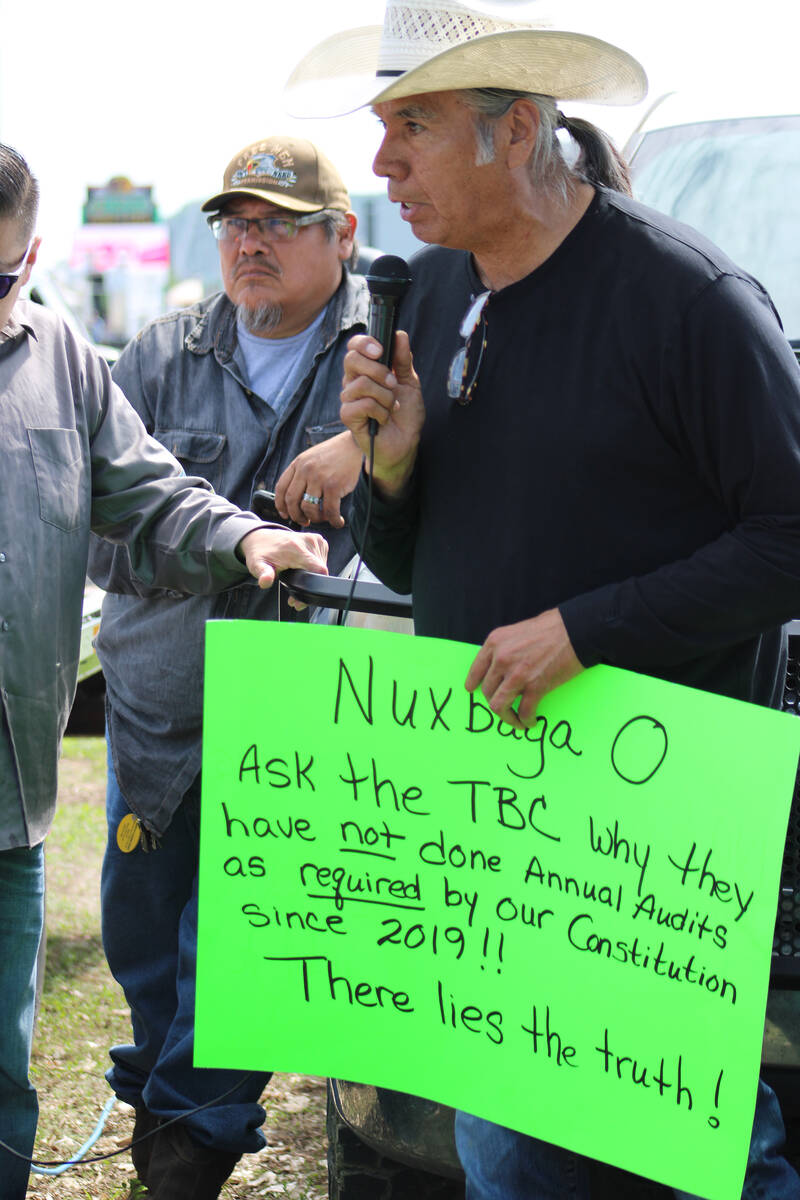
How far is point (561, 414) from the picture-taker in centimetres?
195

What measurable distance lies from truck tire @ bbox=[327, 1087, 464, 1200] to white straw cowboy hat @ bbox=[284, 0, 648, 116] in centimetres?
179

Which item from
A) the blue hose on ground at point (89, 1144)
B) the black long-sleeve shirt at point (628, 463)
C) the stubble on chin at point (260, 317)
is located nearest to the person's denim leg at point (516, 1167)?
the black long-sleeve shirt at point (628, 463)

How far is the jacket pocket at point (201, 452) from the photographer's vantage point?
321cm

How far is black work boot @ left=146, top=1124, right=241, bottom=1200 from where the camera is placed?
2938mm

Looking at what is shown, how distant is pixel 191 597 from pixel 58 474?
2.33 feet

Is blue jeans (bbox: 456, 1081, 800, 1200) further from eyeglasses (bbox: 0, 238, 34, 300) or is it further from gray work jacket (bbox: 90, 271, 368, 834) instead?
eyeglasses (bbox: 0, 238, 34, 300)

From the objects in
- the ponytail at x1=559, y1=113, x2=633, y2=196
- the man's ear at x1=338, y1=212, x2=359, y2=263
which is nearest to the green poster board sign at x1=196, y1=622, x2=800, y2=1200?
the ponytail at x1=559, y1=113, x2=633, y2=196

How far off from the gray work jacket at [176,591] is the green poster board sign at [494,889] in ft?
3.32

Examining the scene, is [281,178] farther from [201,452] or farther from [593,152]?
[593,152]

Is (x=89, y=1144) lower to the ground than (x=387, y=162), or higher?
lower

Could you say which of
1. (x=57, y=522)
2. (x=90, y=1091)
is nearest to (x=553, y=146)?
(x=57, y=522)

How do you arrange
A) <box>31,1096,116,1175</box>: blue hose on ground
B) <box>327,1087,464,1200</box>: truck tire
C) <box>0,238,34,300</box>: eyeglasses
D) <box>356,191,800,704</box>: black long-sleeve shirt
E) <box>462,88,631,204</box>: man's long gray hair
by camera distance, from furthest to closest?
<box>31,1096,116,1175</box>: blue hose on ground
<box>327,1087,464,1200</box>: truck tire
<box>0,238,34,300</box>: eyeglasses
<box>462,88,631,204</box>: man's long gray hair
<box>356,191,800,704</box>: black long-sleeve shirt

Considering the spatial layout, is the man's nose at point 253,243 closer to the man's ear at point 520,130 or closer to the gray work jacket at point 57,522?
the gray work jacket at point 57,522

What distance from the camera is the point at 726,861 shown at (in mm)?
1858
